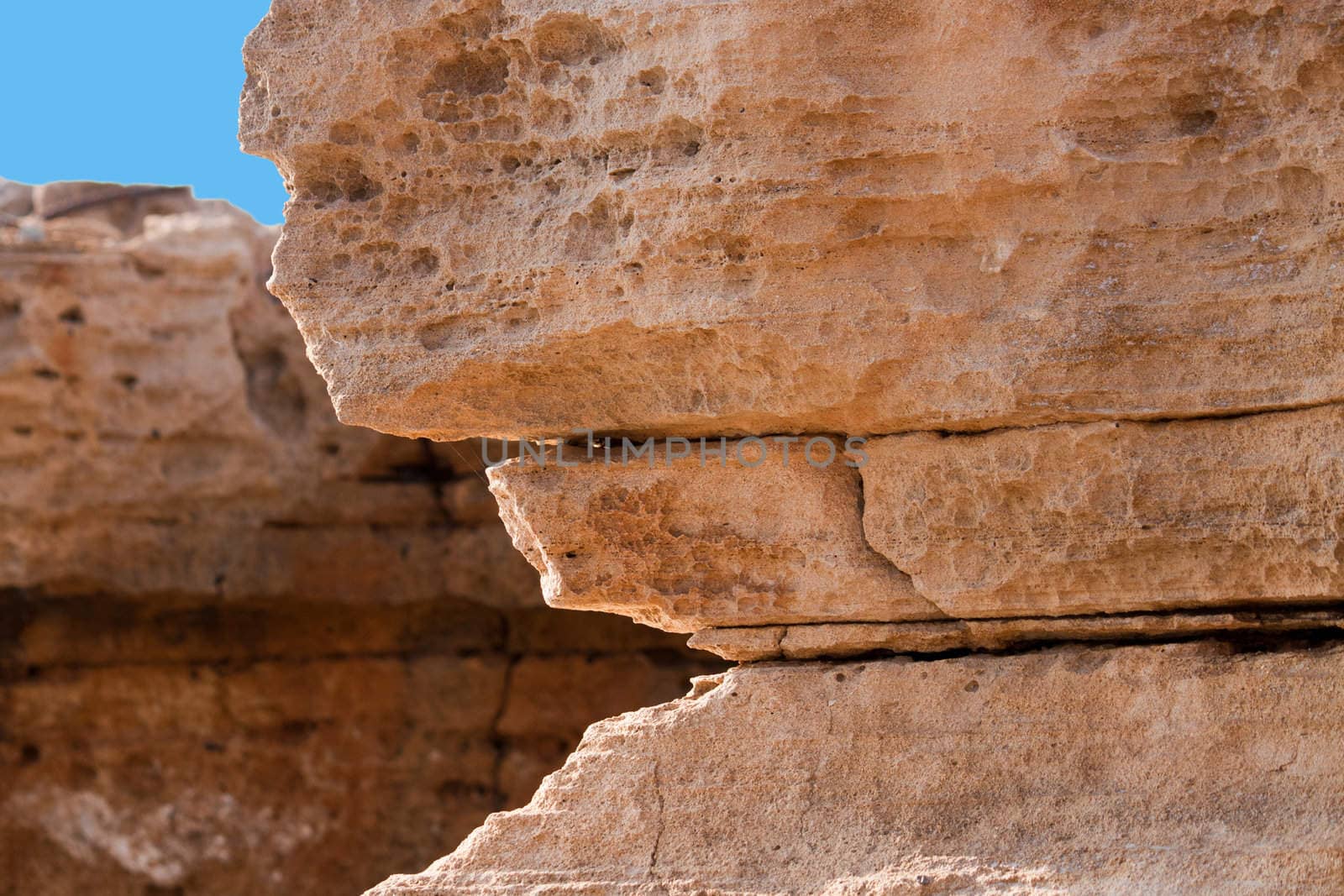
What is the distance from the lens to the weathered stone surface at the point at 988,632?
85.7 inches

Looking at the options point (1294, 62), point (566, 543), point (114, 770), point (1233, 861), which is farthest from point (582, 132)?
point (114, 770)

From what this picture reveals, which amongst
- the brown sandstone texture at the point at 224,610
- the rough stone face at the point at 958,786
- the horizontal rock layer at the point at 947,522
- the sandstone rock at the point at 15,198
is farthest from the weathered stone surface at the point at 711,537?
the sandstone rock at the point at 15,198

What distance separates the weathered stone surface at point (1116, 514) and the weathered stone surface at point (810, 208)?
0.05 meters

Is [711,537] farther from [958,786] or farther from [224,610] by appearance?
[224,610]

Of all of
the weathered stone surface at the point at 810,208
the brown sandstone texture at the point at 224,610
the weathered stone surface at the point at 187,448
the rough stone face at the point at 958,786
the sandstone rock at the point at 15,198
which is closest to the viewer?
the rough stone face at the point at 958,786

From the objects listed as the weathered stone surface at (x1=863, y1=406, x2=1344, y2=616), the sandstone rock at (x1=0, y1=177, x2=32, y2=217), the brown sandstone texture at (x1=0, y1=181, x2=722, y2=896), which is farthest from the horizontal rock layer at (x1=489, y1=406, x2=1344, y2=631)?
the sandstone rock at (x1=0, y1=177, x2=32, y2=217)

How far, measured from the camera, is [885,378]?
2.22 metres

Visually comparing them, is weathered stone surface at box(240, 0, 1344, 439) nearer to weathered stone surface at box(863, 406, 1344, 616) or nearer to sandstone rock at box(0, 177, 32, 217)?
weathered stone surface at box(863, 406, 1344, 616)

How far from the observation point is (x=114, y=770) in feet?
20.2

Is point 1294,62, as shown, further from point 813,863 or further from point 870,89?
point 813,863

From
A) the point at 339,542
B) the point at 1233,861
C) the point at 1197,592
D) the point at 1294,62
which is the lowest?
the point at 1233,861

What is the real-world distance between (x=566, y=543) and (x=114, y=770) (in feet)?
14.8

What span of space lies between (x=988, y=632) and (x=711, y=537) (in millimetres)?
466

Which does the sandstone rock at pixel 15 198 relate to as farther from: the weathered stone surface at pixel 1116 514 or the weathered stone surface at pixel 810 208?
the weathered stone surface at pixel 1116 514
